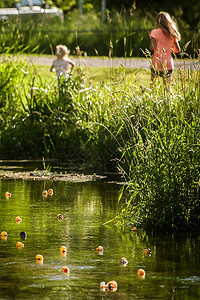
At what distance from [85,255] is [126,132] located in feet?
15.4

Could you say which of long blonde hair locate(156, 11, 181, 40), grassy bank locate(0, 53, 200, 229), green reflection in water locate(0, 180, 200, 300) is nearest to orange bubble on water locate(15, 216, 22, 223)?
green reflection in water locate(0, 180, 200, 300)

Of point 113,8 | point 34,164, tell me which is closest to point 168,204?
point 34,164

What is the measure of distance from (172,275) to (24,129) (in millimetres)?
7349

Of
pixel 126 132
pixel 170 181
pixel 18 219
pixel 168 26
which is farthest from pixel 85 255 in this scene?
pixel 168 26

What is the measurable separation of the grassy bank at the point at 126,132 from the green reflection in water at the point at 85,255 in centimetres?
34

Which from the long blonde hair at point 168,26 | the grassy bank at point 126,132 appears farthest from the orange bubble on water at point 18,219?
the long blonde hair at point 168,26

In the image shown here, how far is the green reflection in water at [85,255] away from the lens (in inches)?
198

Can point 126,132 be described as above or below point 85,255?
above

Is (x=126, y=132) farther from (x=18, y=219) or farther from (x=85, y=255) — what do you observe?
(x=85, y=255)

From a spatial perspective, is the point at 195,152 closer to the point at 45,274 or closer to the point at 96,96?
the point at 45,274

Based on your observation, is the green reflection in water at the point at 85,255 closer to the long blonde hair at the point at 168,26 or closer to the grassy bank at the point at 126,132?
the grassy bank at the point at 126,132

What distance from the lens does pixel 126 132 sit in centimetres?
1053

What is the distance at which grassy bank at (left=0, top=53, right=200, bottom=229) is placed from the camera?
6.87 metres

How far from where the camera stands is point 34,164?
1140 cm
